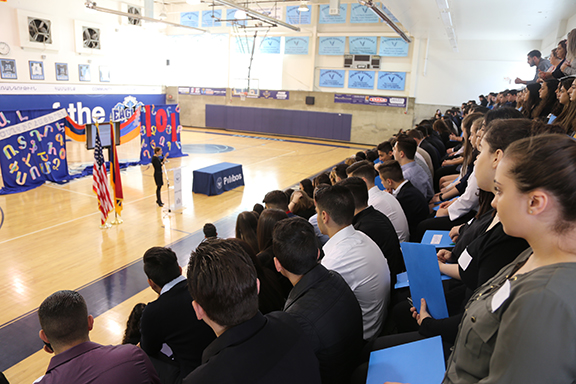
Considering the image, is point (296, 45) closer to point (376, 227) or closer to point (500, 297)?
point (376, 227)

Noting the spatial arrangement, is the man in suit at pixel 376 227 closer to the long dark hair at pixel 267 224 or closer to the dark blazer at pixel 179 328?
the long dark hair at pixel 267 224

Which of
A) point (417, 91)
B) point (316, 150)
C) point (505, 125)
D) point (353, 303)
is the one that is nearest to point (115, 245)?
point (353, 303)

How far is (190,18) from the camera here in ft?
72.7

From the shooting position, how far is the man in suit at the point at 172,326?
7.98 ft

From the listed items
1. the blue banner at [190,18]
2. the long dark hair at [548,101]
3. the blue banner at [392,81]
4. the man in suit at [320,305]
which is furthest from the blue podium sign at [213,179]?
the blue banner at [190,18]

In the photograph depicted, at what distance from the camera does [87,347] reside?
2.04 m

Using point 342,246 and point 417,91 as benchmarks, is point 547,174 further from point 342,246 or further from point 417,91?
point 417,91

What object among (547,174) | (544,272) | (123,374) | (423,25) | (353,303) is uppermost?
(423,25)

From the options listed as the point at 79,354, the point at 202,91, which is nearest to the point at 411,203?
the point at 79,354

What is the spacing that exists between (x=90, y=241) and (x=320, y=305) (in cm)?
606

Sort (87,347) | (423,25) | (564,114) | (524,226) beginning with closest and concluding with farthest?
(524,226)
(87,347)
(564,114)
(423,25)

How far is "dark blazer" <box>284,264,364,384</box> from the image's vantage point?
1975 millimetres

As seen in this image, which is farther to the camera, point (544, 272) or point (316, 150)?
point (316, 150)

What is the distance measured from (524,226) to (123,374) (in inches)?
74.8
